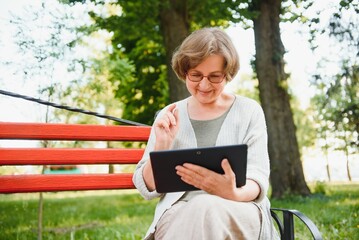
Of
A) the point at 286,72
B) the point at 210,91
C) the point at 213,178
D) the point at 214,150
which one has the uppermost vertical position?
the point at 286,72

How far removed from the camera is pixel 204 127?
2439 mm

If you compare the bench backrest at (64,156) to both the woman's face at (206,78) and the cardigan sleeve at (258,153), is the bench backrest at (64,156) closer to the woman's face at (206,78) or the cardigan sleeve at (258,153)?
the woman's face at (206,78)

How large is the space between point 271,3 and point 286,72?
3.90ft

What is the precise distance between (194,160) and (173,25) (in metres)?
5.77

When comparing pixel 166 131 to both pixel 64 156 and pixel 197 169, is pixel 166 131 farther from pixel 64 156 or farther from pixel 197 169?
pixel 64 156

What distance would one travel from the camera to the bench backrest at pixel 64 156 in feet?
7.80

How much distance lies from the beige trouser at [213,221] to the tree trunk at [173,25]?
533 centimetres

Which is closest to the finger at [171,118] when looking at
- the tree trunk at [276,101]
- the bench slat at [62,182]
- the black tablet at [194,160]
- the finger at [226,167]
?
the black tablet at [194,160]

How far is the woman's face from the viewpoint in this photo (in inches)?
89.8

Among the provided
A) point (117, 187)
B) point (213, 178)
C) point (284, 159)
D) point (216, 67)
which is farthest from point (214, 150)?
point (284, 159)

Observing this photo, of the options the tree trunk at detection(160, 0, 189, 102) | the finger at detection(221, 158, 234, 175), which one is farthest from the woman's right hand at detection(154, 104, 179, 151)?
the tree trunk at detection(160, 0, 189, 102)

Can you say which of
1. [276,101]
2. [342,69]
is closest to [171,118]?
[342,69]

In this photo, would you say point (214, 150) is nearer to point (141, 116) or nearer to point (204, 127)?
point (204, 127)

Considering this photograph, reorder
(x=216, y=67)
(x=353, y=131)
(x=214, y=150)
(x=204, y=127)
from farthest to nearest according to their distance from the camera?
(x=353, y=131) < (x=204, y=127) < (x=216, y=67) < (x=214, y=150)
